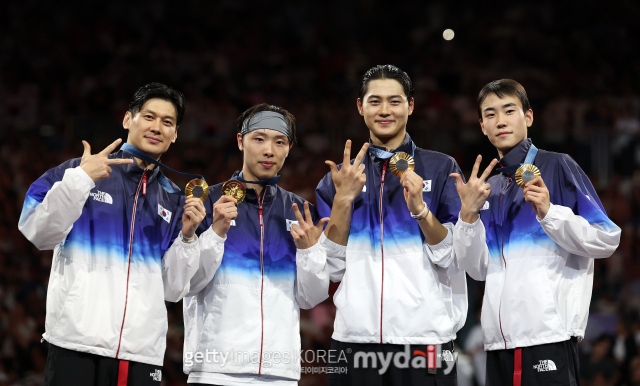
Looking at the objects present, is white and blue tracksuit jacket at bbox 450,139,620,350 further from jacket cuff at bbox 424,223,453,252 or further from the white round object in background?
the white round object in background

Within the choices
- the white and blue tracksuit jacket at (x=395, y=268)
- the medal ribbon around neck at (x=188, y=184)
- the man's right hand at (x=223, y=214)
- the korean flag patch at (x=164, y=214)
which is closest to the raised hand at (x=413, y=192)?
the white and blue tracksuit jacket at (x=395, y=268)

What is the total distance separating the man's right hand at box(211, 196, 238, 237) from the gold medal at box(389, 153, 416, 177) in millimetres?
946

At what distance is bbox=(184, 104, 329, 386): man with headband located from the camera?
372cm

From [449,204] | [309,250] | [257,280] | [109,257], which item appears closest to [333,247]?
[309,250]

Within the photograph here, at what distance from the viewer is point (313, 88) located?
11.9m

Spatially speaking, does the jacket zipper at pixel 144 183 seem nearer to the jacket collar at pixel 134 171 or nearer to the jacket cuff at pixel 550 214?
the jacket collar at pixel 134 171

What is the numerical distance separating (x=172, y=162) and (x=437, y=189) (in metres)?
6.57

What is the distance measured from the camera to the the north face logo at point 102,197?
3793 mm

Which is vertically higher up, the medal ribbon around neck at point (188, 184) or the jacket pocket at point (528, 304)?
the medal ribbon around neck at point (188, 184)

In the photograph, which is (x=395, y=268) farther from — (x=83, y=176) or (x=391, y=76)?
(x=83, y=176)

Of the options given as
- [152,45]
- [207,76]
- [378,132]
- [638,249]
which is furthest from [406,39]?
[378,132]

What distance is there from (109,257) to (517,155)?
2.52m

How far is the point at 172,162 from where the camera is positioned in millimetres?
9703

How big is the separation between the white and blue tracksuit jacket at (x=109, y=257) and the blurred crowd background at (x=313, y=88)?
4.06 m
